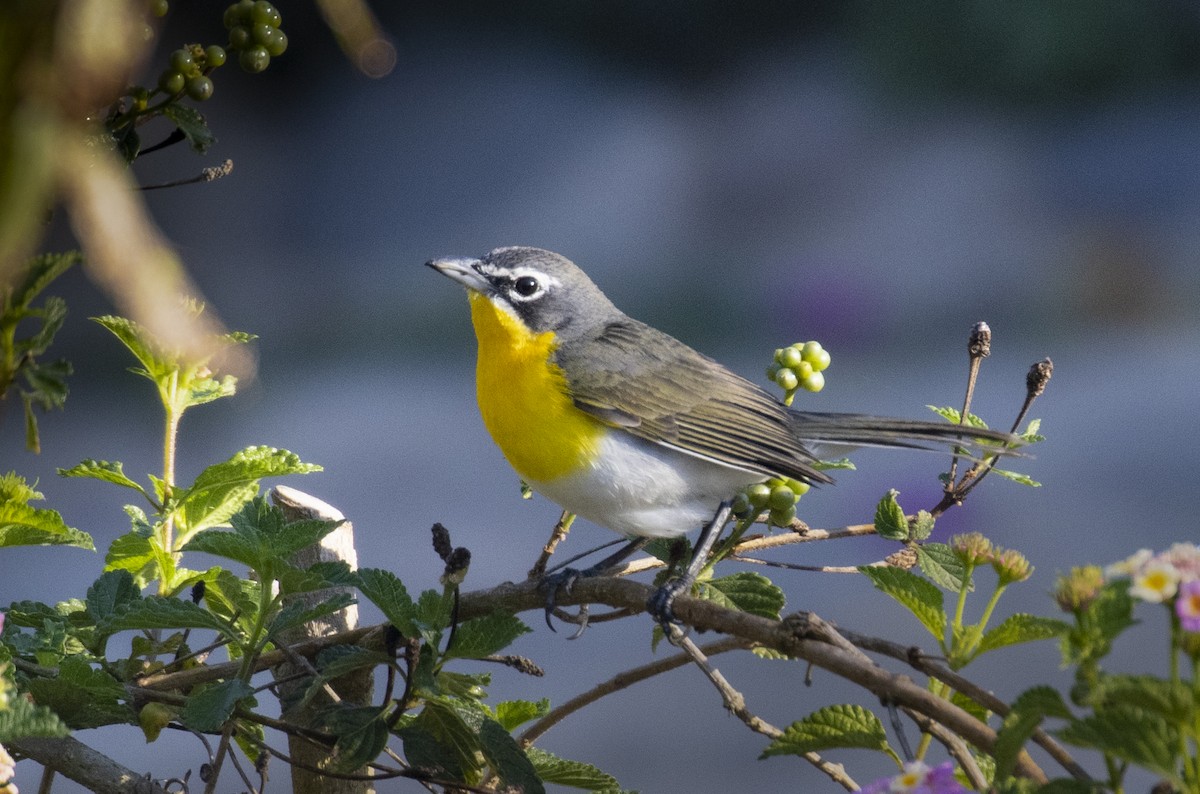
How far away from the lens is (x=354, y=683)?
1.25 meters

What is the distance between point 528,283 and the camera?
176 centimetres

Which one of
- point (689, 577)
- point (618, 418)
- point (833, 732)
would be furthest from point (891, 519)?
point (618, 418)

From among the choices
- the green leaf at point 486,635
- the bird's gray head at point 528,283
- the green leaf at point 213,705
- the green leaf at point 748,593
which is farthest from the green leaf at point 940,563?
the bird's gray head at point 528,283

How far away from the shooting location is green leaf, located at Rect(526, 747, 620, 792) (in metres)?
1.07

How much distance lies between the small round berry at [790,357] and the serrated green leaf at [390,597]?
52cm

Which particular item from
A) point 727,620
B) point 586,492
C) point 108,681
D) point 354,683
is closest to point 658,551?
point 586,492

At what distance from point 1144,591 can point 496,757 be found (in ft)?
1.80

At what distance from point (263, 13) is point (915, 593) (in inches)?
28.2

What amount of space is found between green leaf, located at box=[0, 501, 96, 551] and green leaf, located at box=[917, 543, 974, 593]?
29.4 inches

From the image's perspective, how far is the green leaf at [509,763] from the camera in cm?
98

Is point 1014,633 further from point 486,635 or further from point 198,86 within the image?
point 198,86

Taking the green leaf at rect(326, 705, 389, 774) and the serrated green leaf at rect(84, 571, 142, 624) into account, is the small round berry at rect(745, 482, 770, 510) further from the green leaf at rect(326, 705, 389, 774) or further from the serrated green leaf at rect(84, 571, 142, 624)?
the serrated green leaf at rect(84, 571, 142, 624)

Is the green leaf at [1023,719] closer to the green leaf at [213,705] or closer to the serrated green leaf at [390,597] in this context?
the serrated green leaf at [390,597]

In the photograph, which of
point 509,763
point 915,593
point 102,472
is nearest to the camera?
point 915,593
